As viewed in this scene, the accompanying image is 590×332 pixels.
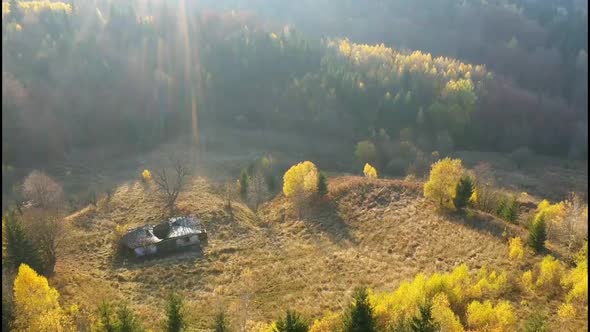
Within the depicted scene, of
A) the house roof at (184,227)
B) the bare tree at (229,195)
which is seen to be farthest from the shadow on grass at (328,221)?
the house roof at (184,227)

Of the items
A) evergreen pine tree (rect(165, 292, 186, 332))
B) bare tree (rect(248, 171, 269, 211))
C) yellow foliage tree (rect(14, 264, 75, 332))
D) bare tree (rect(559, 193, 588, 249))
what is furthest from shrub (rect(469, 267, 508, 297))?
bare tree (rect(248, 171, 269, 211))

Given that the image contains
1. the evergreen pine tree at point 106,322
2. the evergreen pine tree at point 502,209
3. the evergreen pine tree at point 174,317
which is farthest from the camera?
the evergreen pine tree at point 502,209

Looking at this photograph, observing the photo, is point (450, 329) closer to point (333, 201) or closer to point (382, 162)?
point (333, 201)

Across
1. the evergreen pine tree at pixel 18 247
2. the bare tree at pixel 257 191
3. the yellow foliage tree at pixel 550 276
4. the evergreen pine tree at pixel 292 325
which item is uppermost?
the evergreen pine tree at pixel 292 325

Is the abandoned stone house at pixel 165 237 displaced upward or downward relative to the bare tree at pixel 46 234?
downward

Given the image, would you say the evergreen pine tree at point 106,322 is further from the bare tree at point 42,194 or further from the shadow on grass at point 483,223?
the shadow on grass at point 483,223

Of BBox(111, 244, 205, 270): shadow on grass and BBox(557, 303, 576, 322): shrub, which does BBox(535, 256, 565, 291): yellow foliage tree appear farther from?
Result: BBox(111, 244, 205, 270): shadow on grass

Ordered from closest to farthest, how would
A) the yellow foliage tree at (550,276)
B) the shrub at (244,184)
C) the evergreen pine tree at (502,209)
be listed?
the yellow foliage tree at (550,276)
the evergreen pine tree at (502,209)
the shrub at (244,184)
